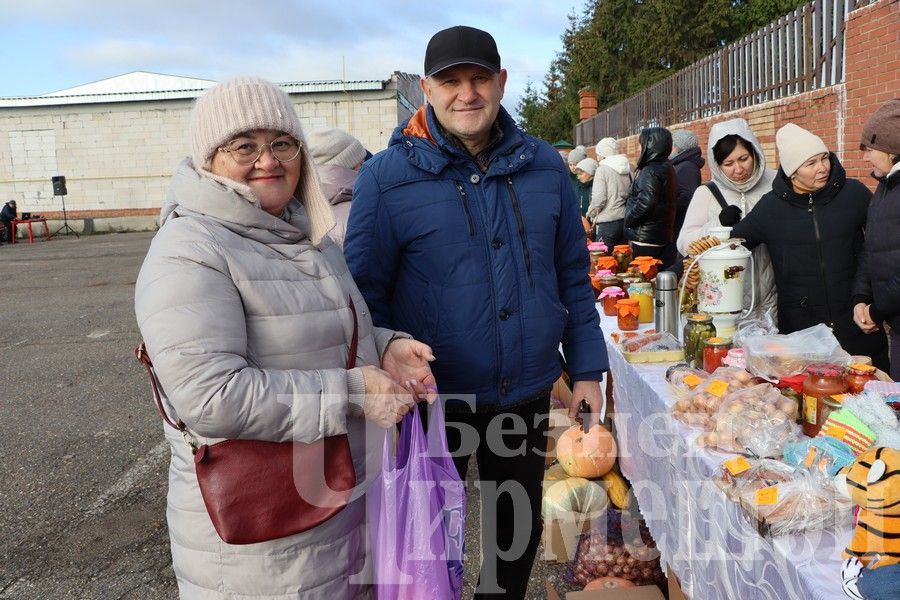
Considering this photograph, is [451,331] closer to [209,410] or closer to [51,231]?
[209,410]

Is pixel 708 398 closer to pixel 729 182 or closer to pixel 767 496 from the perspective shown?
pixel 767 496

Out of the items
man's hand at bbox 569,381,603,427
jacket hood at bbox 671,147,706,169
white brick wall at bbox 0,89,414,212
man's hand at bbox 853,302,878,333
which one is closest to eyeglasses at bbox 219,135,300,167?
man's hand at bbox 569,381,603,427

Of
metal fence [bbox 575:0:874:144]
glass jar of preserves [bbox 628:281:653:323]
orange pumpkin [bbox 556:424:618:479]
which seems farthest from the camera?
metal fence [bbox 575:0:874:144]

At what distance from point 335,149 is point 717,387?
2.08m

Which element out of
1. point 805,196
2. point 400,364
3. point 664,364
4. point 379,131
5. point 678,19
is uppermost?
point 678,19

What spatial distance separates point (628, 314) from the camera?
3.51 m

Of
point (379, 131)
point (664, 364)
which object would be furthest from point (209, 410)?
point (379, 131)

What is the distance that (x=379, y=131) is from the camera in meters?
23.0

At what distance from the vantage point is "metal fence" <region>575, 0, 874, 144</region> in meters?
7.39

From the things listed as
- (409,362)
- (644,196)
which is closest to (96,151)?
(644,196)

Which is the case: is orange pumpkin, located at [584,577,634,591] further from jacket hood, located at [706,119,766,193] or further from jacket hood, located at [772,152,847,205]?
jacket hood, located at [706,119,766,193]

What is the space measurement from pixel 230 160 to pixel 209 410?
21.1 inches

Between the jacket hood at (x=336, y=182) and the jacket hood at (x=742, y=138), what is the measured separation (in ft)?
5.96

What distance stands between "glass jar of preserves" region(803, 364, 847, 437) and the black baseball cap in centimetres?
127
